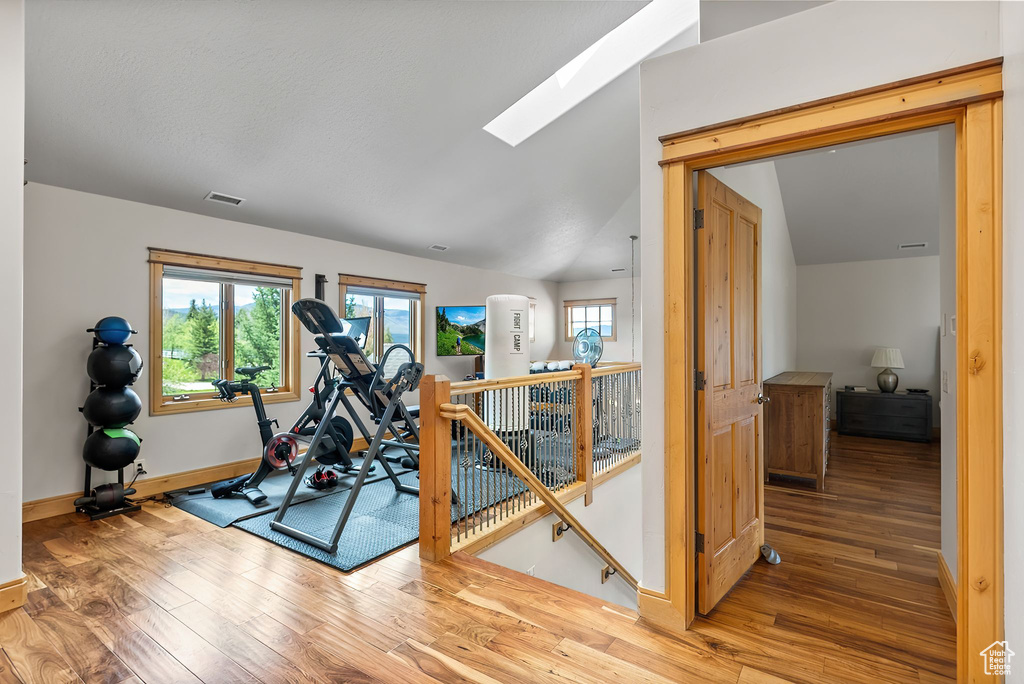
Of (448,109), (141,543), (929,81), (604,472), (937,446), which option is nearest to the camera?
(929,81)

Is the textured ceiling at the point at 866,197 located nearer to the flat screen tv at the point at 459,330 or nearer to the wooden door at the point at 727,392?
the wooden door at the point at 727,392

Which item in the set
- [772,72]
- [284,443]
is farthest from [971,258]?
[284,443]

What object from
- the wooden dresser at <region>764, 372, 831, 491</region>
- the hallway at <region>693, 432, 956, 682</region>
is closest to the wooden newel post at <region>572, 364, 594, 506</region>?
the hallway at <region>693, 432, 956, 682</region>

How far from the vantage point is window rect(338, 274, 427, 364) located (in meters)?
5.64

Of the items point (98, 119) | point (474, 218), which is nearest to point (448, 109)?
point (474, 218)

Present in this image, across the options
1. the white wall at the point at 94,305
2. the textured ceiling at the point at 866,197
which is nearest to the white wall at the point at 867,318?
the textured ceiling at the point at 866,197

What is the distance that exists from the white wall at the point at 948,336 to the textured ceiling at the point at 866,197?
97.2 inches

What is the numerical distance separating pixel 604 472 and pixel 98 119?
446cm

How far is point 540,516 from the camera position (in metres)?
3.55

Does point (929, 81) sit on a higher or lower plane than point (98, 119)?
lower

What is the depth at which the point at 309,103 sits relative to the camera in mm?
3521

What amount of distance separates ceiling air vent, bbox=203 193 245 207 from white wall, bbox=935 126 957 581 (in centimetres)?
474

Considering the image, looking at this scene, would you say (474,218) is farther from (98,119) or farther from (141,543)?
(141,543)

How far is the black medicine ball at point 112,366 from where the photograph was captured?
337 centimetres
